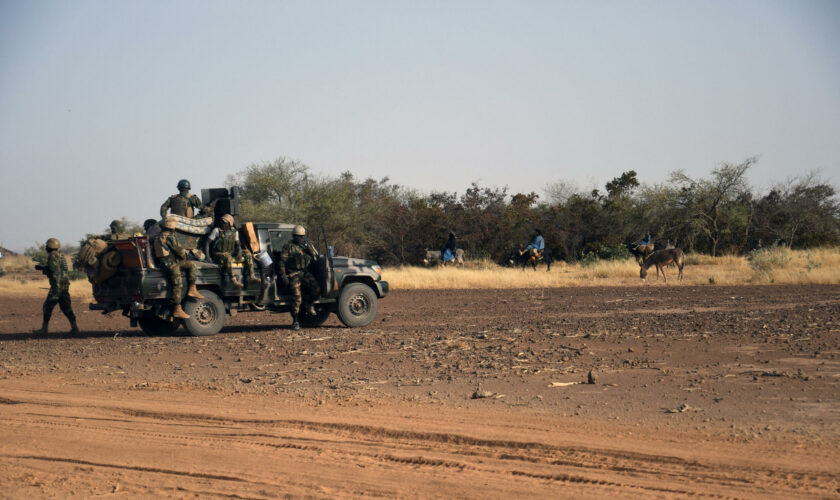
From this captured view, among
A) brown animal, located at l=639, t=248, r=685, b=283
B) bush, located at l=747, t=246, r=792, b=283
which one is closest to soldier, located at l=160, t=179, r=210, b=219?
brown animal, located at l=639, t=248, r=685, b=283

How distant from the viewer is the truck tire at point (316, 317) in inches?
664

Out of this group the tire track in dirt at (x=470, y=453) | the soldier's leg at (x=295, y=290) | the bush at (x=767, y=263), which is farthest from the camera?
the bush at (x=767, y=263)

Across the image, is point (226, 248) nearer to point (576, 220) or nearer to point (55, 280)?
point (55, 280)

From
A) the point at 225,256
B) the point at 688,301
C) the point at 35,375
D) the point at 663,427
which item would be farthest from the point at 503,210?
the point at 663,427

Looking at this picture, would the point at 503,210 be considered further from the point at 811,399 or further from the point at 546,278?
the point at 811,399

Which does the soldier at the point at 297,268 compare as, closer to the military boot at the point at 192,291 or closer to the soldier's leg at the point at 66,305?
the military boot at the point at 192,291

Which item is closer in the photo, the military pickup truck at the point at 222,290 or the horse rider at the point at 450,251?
the military pickup truck at the point at 222,290

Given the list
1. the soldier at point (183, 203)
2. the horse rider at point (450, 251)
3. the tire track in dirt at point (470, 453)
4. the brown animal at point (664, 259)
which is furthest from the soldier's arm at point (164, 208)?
the horse rider at point (450, 251)

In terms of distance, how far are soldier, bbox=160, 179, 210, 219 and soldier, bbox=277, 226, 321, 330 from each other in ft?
6.31

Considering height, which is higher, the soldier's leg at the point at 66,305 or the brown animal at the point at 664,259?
the brown animal at the point at 664,259

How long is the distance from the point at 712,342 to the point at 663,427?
549 cm

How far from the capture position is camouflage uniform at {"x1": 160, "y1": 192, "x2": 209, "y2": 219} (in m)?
15.7

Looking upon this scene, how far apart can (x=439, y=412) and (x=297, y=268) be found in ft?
27.0

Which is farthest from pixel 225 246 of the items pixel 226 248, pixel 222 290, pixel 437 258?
pixel 437 258
